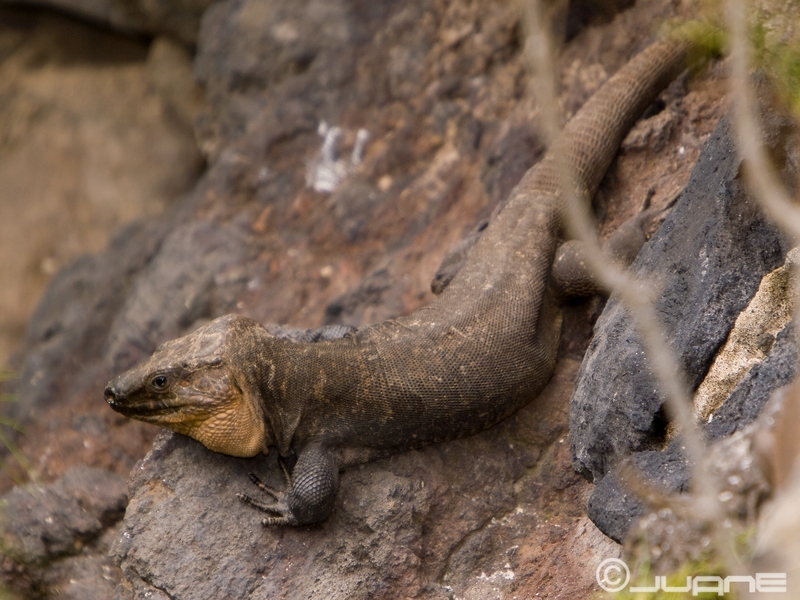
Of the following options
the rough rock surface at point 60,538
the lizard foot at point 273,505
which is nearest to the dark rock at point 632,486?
the lizard foot at point 273,505

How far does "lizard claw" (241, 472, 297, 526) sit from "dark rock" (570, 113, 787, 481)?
175 centimetres

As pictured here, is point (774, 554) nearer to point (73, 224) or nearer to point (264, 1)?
point (264, 1)

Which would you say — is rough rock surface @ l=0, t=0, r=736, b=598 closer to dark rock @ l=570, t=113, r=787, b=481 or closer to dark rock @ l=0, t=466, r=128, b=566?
dark rock @ l=0, t=466, r=128, b=566

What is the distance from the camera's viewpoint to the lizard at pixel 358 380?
5055 mm

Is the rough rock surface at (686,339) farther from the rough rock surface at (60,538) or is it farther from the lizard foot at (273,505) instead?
the rough rock surface at (60,538)

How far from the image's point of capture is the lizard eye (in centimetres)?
505

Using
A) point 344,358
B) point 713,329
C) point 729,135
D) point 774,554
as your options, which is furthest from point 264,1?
point 774,554

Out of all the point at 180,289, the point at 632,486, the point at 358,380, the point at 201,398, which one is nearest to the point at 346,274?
the point at 180,289

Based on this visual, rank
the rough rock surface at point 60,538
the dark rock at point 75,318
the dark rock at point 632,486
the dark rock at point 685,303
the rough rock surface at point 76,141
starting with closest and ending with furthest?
the dark rock at point 632,486, the dark rock at point 685,303, the rough rock surface at point 60,538, the dark rock at point 75,318, the rough rock surface at point 76,141

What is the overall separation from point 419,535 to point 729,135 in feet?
9.50

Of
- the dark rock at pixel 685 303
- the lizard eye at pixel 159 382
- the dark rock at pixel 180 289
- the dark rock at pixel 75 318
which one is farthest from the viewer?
the dark rock at pixel 75 318

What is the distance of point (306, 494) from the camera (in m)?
4.92

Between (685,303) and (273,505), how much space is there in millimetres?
2675

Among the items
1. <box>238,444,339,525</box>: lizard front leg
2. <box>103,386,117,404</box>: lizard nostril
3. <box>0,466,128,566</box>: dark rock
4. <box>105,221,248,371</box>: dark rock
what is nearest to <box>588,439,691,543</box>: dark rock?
<box>238,444,339,525</box>: lizard front leg
